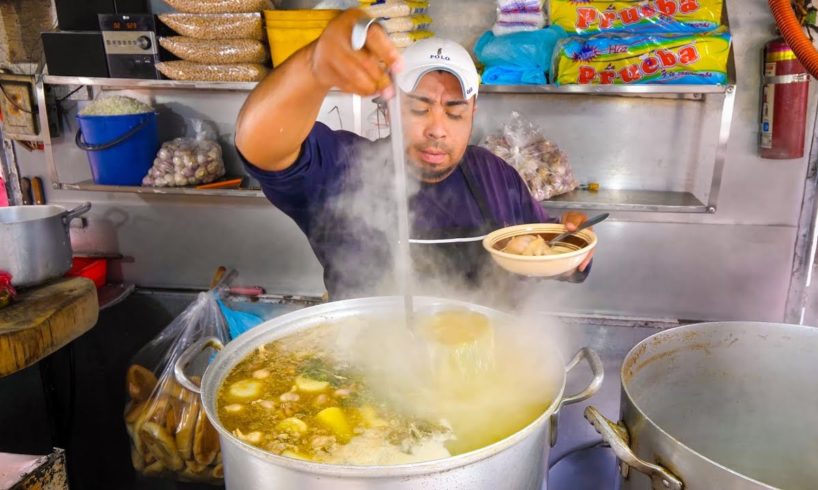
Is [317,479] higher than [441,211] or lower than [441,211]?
lower

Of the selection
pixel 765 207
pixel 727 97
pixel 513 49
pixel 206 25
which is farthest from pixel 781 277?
pixel 206 25

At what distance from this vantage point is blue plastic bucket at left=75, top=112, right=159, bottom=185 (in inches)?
116

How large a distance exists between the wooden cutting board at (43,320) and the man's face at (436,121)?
1603 millimetres

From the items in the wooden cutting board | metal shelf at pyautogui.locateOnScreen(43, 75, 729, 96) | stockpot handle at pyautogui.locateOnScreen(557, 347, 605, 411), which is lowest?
the wooden cutting board

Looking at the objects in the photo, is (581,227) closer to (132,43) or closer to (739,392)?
(739,392)

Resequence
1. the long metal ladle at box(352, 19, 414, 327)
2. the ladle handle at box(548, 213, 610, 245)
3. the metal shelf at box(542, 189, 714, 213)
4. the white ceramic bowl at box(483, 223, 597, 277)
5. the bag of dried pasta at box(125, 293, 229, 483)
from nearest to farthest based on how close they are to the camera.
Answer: the long metal ladle at box(352, 19, 414, 327) < the white ceramic bowl at box(483, 223, 597, 277) < the ladle handle at box(548, 213, 610, 245) < the bag of dried pasta at box(125, 293, 229, 483) < the metal shelf at box(542, 189, 714, 213)

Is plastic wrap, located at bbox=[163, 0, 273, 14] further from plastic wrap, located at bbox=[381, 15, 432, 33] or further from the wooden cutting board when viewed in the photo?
the wooden cutting board

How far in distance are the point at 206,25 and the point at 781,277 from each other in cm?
316

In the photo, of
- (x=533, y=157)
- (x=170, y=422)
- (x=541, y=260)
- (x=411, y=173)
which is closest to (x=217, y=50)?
(x=411, y=173)

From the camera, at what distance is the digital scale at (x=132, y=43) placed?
289 centimetres

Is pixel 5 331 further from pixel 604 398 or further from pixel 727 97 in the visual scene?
pixel 727 97

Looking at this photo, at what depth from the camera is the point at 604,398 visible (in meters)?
2.68

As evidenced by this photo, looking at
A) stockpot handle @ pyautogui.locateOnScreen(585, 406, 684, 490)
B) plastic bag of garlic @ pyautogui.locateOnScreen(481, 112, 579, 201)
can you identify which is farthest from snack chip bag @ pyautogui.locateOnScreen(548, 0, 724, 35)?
stockpot handle @ pyautogui.locateOnScreen(585, 406, 684, 490)

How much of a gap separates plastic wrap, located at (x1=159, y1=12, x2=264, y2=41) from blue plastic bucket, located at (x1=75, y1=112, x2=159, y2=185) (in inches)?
20.9
